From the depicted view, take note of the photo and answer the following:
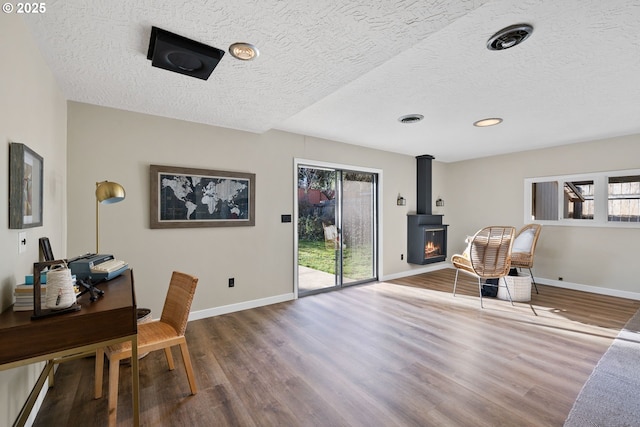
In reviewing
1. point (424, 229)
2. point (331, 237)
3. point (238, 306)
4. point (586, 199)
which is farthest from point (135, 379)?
point (586, 199)

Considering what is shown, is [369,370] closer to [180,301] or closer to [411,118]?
[180,301]

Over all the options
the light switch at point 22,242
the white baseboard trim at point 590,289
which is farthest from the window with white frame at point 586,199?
the light switch at point 22,242

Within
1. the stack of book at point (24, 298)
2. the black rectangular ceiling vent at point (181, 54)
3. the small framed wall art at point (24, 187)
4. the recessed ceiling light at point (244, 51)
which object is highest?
the recessed ceiling light at point (244, 51)

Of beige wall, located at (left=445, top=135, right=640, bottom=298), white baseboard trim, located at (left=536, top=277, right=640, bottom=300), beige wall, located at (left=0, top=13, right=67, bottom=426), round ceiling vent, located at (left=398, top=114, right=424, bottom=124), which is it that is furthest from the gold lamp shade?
white baseboard trim, located at (left=536, top=277, right=640, bottom=300)

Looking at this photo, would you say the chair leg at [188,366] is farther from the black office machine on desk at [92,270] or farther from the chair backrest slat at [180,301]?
the black office machine on desk at [92,270]

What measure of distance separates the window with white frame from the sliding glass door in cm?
289

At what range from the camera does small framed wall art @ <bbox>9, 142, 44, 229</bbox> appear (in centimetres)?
136

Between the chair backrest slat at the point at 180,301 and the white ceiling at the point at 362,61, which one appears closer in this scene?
the white ceiling at the point at 362,61

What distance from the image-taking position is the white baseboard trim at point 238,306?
10.7ft

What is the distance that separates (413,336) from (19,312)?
9.45 feet

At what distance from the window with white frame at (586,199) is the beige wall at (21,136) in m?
6.41

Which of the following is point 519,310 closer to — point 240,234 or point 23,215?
point 240,234

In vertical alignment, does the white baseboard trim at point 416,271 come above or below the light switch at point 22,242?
below

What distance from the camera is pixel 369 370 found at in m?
2.21
